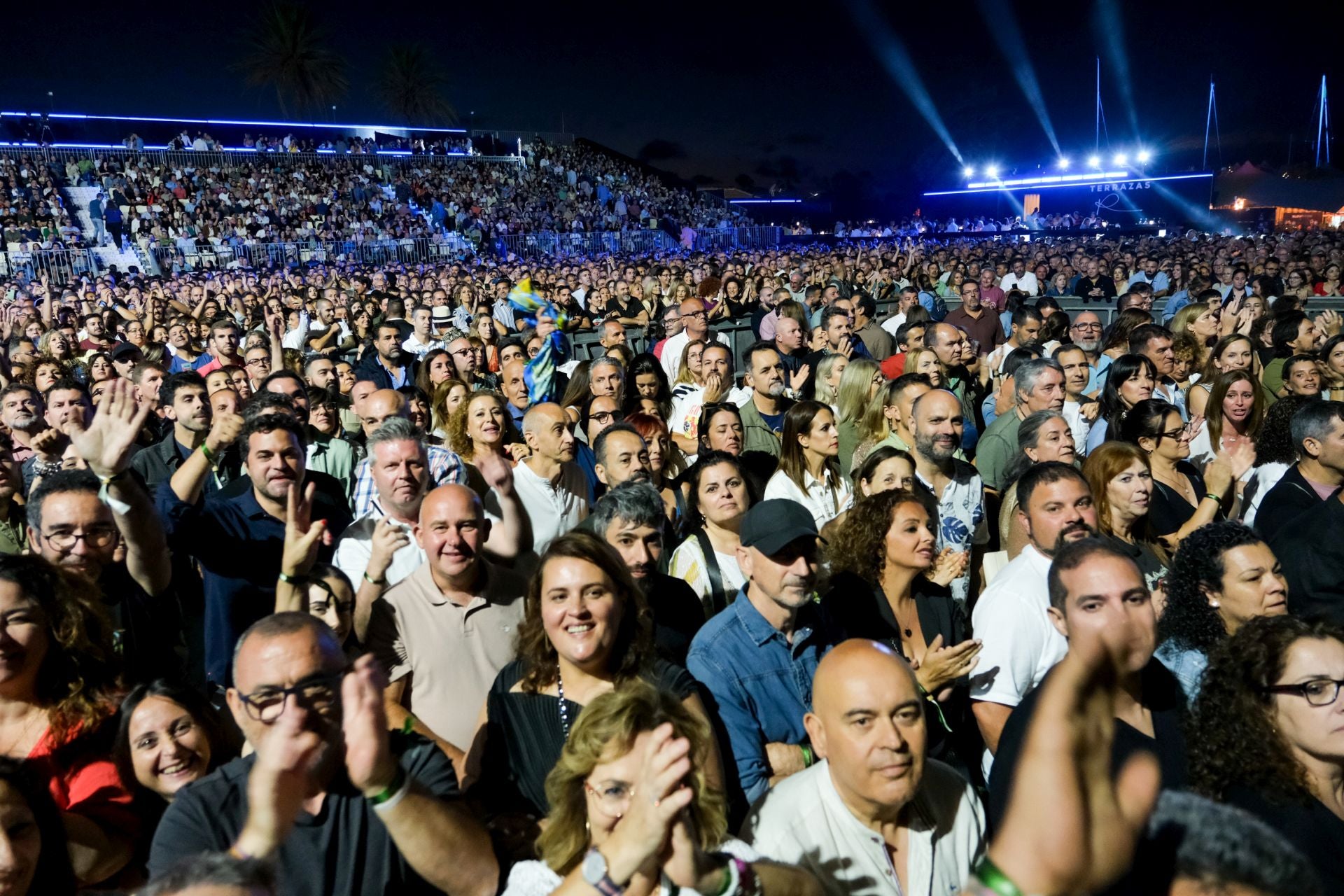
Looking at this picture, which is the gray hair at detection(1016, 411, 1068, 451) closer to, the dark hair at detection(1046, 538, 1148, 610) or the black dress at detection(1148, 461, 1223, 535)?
the black dress at detection(1148, 461, 1223, 535)

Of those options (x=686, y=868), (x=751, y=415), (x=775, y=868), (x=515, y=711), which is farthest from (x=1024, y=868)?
(x=751, y=415)

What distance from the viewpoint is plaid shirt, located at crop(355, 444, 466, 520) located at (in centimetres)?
484

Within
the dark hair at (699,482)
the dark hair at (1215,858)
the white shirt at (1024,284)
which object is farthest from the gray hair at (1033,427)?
the white shirt at (1024,284)

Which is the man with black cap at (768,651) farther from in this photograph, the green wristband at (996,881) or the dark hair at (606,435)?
the dark hair at (606,435)

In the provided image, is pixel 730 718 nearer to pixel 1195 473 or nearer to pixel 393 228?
pixel 1195 473

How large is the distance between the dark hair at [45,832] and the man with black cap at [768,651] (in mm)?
1762

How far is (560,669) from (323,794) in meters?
0.81

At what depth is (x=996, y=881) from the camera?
1.41 meters

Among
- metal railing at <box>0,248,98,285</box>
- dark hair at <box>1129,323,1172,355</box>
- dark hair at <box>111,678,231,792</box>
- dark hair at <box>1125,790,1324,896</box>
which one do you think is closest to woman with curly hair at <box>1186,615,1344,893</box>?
dark hair at <box>1125,790,1324,896</box>

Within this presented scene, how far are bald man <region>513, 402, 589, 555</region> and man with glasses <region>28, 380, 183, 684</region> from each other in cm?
175

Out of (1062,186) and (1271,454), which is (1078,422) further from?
(1062,186)

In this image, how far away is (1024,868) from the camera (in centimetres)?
139

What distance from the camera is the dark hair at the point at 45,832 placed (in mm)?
2191

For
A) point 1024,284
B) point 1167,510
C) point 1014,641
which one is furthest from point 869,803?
point 1024,284
